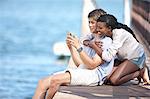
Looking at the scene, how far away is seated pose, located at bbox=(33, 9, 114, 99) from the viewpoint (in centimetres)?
966

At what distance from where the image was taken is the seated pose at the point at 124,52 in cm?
995

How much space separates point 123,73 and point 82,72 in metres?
0.73

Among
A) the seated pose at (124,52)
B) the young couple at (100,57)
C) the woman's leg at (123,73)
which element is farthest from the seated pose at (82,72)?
the woman's leg at (123,73)

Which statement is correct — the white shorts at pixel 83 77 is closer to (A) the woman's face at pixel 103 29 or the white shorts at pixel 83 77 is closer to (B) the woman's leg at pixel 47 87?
(B) the woman's leg at pixel 47 87

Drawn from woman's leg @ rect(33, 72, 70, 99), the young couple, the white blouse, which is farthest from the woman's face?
woman's leg @ rect(33, 72, 70, 99)

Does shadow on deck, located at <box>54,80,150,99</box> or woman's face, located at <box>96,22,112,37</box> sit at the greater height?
woman's face, located at <box>96,22,112,37</box>

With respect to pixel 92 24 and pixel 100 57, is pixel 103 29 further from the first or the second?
pixel 100 57

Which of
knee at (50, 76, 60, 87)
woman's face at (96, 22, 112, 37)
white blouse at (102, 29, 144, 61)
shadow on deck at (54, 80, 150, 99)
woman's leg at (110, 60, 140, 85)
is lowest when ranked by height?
shadow on deck at (54, 80, 150, 99)

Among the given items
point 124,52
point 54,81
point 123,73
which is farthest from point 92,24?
point 54,81

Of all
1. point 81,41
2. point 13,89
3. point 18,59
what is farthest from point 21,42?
point 81,41

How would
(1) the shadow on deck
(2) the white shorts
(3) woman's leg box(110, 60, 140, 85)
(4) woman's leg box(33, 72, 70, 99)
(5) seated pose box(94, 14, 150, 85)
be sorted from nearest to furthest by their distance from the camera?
1. (1) the shadow on deck
2. (4) woman's leg box(33, 72, 70, 99)
3. (2) the white shorts
4. (5) seated pose box(94, 14, 150, 85)
5. (3) woman's leg box(110, 60, 140, 85)

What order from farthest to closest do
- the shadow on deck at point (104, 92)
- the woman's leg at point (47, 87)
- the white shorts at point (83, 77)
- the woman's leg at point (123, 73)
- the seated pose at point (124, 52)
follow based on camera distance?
the woman's leg at point (123, 73), the seated pose at point (124, 52), the white shorts at point (83, 77), the woman's leg at point (47, 87), the shadow on deck at point (104, 92)

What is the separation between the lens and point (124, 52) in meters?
10.4

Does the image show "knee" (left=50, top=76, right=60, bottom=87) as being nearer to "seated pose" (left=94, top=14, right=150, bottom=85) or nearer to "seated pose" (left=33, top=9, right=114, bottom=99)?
"seated pose" (left=33, top=9, right=114, bottom=99)
